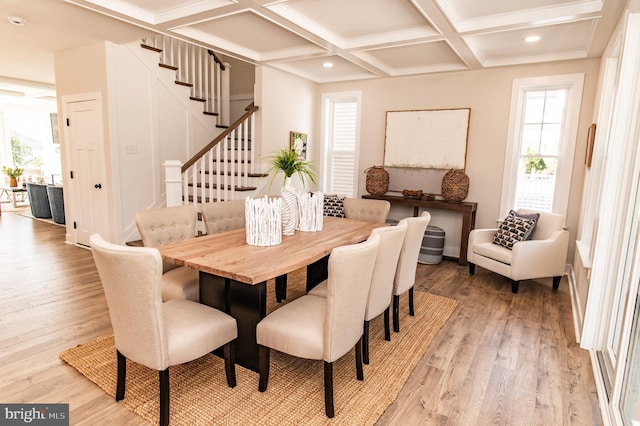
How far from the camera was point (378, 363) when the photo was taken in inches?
97.3

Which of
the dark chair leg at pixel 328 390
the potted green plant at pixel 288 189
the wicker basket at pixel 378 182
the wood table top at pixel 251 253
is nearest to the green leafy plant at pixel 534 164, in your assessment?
the wicker basket at pixel 378 182

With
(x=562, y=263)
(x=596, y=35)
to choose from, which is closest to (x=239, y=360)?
(x=562, y=263)

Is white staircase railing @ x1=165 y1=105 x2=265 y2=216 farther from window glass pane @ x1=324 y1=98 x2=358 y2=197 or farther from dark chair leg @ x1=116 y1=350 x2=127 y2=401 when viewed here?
dark chair leg @ x1=116 y1=350 x2=127 y2=401

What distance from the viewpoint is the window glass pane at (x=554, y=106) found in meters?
4.45

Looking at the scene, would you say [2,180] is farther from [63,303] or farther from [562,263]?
[562,263]

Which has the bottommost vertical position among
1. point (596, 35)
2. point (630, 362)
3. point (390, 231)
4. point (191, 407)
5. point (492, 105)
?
point (191, 407)

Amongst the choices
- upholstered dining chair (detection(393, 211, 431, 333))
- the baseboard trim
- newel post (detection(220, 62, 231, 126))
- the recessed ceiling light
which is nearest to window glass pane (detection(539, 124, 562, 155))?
the baseboard trim

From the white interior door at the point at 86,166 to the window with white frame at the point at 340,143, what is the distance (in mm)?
3196

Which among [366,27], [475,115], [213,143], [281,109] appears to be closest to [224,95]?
[281,109]

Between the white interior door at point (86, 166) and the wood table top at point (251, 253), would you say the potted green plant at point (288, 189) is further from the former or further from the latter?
the white interior door at point (86, 166)

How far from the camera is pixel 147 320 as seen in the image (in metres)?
1.70

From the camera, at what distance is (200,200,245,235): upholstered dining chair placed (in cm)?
309

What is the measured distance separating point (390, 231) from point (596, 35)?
9.67ft

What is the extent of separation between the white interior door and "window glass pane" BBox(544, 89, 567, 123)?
5411mm
